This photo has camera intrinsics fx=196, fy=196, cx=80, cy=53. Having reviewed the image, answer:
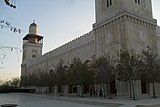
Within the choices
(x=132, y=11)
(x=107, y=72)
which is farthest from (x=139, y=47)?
(x=107, y=72)

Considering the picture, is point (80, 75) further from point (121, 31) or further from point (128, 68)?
point (121, 31)

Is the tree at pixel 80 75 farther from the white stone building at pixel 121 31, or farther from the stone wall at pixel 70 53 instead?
the stone wall at pixel 70 53

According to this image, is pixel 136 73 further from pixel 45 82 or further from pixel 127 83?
pixel 45 82

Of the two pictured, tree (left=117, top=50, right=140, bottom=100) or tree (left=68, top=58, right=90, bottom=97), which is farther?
tree (left=68, top=58, right=90, bottom=97)

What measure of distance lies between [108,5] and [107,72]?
1213 cm

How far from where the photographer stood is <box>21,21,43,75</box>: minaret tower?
201ft

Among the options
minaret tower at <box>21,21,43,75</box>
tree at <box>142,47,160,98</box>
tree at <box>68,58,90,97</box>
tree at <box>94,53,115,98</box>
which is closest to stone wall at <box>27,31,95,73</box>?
tree at <box>68,58,90,97</box>

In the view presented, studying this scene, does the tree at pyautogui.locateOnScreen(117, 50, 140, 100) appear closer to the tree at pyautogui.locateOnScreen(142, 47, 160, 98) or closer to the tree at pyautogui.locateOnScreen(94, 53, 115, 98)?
the tree at pyautogui.locateOnScreen(142, 47, 160, 98)

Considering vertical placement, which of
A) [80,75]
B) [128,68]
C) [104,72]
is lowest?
[80,75]

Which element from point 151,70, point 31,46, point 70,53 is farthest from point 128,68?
point 31,46

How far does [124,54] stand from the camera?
69.9ft

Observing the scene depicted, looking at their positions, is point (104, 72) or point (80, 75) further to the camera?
point (80, 75)

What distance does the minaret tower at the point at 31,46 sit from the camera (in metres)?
61.2

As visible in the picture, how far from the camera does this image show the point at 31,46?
61.6 metres
